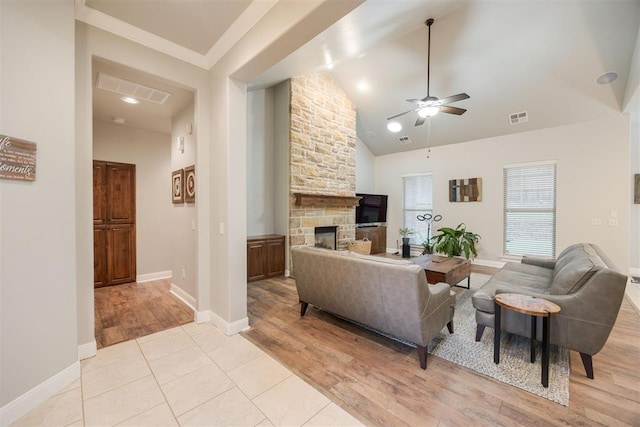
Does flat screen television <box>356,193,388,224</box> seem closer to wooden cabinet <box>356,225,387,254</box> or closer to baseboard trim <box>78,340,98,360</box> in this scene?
wooden cabinet <box>356,225,387,254</box>

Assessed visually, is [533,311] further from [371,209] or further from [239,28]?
[371,209]

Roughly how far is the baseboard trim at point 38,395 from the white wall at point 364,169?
22.7 ft

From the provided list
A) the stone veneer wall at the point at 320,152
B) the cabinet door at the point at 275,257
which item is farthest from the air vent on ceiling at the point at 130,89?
the cabinet door at the point at 275,257

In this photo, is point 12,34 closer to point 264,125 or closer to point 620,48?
point 264,125

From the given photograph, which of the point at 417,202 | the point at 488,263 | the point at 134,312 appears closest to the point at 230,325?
the point at 134,312

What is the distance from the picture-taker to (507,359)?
2.32 metres

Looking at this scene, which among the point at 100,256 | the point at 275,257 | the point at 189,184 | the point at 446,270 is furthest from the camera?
the point at 275,257

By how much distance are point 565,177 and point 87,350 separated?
790 cm

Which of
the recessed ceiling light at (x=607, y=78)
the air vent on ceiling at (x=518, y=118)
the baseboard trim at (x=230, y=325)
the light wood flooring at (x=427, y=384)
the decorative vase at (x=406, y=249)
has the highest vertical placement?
the recessed ceiling light at (x=607, y=78)

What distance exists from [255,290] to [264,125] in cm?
330

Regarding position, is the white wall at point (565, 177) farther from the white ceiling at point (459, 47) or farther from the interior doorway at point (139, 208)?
the interior doorway at point (139, 208)

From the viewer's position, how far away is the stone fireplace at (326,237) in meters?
5.80

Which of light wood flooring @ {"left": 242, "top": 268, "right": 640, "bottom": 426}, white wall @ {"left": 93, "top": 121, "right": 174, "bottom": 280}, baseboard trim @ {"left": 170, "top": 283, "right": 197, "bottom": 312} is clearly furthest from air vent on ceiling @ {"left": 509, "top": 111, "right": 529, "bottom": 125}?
white wall @ {"left": 93, "top": 121, "right": 174, "bottom": 280}

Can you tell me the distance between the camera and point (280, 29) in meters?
2.02
